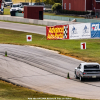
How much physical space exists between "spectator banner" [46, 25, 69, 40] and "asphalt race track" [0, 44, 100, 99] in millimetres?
8574

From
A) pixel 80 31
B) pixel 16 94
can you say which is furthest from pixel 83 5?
pixel 16 94

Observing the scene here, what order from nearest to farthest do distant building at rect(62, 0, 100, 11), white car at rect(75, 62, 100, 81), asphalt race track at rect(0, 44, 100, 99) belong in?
asphalt race track at rect(0, 44, 100, 99)
white car at rect(75, 62, 100, 81)
distant building at rect(62, 0, 100, 11)

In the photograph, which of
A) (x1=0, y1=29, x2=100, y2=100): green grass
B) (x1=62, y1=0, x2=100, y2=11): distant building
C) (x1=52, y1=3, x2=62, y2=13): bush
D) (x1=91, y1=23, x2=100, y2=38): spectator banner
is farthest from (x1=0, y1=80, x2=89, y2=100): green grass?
(x1=52, y1=3, x2=62, y2=13): bush

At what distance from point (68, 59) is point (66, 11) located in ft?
215

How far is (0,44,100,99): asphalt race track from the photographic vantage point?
1798 centimetres

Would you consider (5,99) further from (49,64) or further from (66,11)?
(66,11)

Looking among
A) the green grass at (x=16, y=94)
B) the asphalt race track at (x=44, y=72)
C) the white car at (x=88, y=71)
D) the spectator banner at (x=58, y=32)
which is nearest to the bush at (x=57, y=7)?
the spectator banner at (x=58, y=32)

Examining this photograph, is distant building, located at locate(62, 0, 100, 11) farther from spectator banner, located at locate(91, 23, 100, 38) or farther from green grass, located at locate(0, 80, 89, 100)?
green grass, located at locate(0, 80, 89, 100)

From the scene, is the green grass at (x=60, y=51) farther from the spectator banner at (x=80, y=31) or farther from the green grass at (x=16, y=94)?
the spectator banner at (x=80, y=31)

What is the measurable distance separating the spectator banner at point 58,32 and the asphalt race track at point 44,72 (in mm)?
8574

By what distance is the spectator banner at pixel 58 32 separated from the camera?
41.6 meters

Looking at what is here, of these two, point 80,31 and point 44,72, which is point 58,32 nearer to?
point 80,31

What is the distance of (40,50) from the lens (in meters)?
33.6

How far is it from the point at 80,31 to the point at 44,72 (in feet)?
61.6
